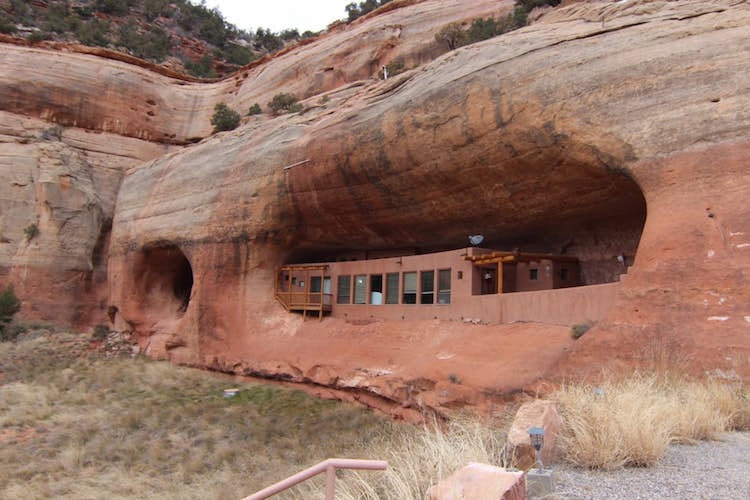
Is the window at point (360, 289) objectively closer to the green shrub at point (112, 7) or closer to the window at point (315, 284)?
the window at point (315, 284)

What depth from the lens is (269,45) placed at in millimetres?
54906

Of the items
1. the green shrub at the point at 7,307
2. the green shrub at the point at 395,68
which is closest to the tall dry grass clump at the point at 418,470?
the green shrub at the point at 7,307

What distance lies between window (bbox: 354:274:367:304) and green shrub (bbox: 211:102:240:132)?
544 inches

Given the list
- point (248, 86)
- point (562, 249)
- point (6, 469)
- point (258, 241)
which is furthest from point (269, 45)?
point (6, 469)

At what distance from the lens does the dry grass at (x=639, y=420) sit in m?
4.85

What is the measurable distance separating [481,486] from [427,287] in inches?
517

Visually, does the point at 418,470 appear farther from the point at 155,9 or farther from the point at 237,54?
the point at 155,9

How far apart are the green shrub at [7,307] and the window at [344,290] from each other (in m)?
12.6

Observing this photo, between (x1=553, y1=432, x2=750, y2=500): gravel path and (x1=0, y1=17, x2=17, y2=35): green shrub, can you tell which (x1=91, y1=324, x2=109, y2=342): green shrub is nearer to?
(x1=0, y1=17, x2=17, y2=35): green shrub

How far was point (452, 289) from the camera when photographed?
15875 mm

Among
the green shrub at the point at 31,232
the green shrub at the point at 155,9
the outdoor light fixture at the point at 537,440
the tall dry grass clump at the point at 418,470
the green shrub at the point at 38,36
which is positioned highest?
the green shrub at the point at 155,9

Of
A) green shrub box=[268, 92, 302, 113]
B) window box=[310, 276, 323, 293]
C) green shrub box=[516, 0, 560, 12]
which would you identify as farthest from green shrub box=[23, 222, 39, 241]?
green shrub box=[516, 0, 560, 12]

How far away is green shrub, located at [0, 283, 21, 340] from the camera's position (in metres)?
22.2

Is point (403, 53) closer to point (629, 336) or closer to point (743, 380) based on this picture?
point (629, 336)
